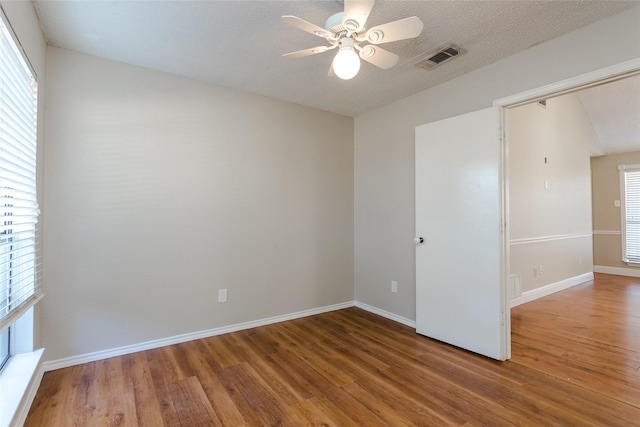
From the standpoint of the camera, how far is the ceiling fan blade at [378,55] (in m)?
1.86

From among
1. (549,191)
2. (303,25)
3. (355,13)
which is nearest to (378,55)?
(355,13)

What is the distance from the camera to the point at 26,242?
200 cm

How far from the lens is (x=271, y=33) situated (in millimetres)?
2143

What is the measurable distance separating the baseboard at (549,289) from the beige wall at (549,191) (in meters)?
0.07

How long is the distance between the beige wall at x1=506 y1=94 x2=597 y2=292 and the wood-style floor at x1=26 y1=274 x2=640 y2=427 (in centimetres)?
127

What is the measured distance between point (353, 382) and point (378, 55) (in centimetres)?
221

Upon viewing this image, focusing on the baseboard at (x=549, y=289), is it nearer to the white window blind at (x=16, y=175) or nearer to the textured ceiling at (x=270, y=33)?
the textured ceiling at (x=270, y=33)

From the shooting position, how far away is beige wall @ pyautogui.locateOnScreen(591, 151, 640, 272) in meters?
6.02

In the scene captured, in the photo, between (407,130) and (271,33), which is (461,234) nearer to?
(407,130)

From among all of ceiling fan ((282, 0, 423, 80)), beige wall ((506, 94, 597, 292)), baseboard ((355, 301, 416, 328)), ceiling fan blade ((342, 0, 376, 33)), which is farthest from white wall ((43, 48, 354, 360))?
beige wall ((506, 94, 597, 292))

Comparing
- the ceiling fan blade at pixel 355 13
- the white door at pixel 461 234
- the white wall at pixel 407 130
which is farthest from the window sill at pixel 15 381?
the white wall at pixel 407 130

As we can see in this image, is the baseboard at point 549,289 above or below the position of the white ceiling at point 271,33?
below

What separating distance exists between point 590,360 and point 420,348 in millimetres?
1313

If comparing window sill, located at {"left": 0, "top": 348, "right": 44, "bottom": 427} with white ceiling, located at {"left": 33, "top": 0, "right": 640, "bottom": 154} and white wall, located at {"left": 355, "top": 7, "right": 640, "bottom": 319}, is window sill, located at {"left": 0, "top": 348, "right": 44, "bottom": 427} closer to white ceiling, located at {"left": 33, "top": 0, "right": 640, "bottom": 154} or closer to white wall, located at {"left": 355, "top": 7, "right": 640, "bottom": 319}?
white ceiling, located at {"left": 33, "top": 0, "right": 640, "bottom": 154}
